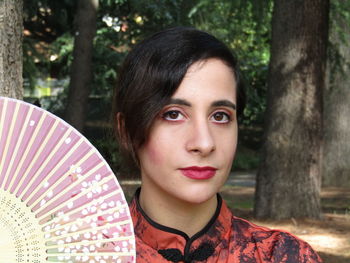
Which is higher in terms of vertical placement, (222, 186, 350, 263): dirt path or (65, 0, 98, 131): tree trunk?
(65, 0, 98, 131): tree trunk

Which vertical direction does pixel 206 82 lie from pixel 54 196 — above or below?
above

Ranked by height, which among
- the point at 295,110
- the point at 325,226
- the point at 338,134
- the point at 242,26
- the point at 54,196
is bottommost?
the point at 325,226

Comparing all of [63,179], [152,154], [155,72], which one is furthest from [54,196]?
[155,72]

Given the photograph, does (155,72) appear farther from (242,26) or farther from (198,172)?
(242,26)

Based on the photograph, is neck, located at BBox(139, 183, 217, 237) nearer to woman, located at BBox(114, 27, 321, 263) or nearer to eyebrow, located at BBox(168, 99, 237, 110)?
woman, located at BBox(114, 27, 321, 263)

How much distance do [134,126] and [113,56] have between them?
418 inches

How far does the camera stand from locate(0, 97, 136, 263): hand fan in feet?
5.13

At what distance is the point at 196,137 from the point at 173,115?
0.11m

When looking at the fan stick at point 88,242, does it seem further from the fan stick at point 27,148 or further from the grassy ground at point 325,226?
the grassy ground at point 325,226

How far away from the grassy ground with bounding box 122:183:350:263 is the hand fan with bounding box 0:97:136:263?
2.29 m

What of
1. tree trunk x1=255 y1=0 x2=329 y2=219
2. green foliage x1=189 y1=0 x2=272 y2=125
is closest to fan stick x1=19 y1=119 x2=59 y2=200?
green foliage x1=189 y1=0 x2=272 y2=125

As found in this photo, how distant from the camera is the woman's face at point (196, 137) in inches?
71.1

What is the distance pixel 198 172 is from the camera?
1.80 metres

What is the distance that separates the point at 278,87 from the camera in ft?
21.7
